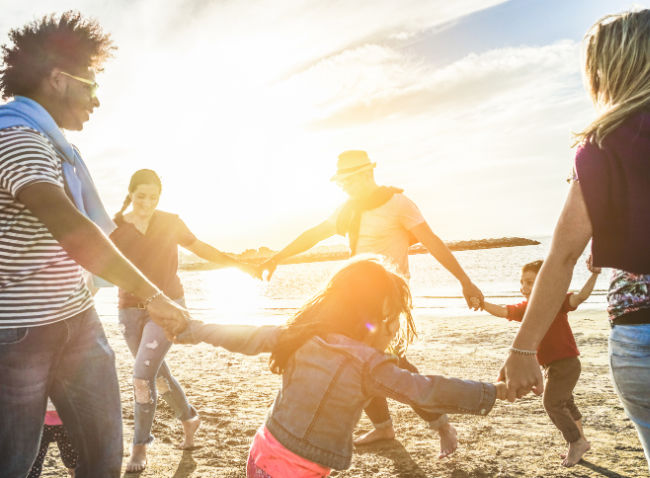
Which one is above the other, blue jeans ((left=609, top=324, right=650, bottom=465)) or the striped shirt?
the striped shirt

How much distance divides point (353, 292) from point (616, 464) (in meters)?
2.76

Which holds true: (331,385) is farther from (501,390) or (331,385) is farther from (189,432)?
(189,432)

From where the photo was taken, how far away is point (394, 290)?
8.73 ft

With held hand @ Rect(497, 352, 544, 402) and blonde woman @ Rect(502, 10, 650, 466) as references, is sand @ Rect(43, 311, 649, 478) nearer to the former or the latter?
held hand @ Rect(497, 352, 544, 402)

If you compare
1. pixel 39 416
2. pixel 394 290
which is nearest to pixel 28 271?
pixel 39 416

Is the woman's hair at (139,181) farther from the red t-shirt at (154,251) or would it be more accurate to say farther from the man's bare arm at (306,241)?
the man's bare arm at (306,241)

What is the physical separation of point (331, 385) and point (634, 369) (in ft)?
3.95

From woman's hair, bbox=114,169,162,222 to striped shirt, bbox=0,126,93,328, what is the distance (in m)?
2.34

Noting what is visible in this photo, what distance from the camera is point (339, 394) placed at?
2.44m

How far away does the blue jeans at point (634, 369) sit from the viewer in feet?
5.76

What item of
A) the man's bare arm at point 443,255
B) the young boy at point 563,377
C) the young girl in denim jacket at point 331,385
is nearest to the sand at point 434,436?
the young boy at point 563,377

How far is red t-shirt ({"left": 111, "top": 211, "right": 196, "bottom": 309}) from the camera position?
14.8 feet

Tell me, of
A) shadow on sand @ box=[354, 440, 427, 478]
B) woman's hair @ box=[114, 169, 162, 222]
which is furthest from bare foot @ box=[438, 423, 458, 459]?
woman's hair @ box=[114, 169, 162, 222]

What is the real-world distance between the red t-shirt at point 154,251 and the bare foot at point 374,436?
1.98m
